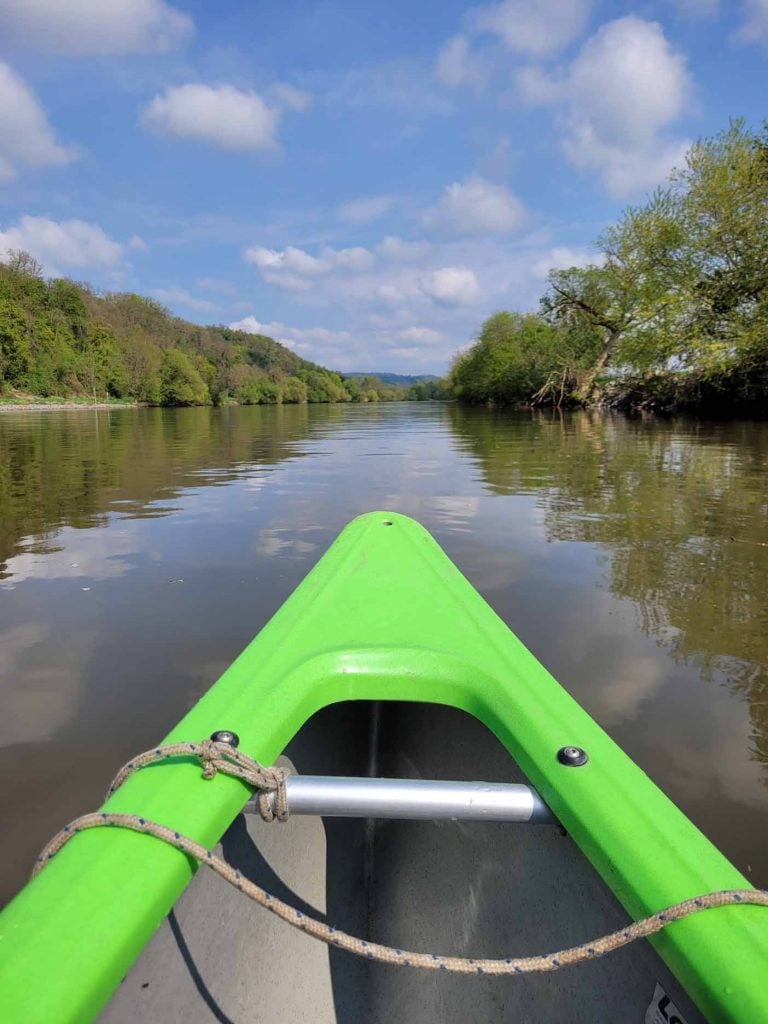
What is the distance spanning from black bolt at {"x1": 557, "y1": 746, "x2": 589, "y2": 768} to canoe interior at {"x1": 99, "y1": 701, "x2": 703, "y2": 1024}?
0.19 m

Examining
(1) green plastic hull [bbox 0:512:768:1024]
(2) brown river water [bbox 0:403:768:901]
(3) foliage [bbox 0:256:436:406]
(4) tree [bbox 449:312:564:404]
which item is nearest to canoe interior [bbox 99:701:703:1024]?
(1) green plastic hull [bbox 0:512:768:1024]

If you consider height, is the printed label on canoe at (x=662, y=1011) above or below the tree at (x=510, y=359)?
below

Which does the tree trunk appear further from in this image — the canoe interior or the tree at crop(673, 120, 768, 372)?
the canoe interior

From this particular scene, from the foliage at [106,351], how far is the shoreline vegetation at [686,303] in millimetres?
46432

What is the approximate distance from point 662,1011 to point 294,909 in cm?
62

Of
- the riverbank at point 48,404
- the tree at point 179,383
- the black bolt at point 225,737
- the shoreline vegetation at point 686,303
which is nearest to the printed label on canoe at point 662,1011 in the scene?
the black bolt at point 225,737

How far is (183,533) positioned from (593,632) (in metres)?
3.65

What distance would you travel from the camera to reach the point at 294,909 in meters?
0.97

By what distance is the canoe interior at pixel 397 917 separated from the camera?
1156mm

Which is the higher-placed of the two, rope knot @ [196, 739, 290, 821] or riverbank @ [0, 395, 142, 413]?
riverbank @ [0, 395, 142, 413]

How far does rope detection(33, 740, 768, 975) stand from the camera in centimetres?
88

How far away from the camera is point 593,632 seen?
3211 millimetres

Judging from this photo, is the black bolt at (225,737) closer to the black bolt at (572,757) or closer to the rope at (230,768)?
the rope at (230,768)

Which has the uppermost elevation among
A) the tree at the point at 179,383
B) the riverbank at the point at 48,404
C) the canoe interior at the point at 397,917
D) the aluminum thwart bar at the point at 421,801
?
the tree at the point at 179,383
